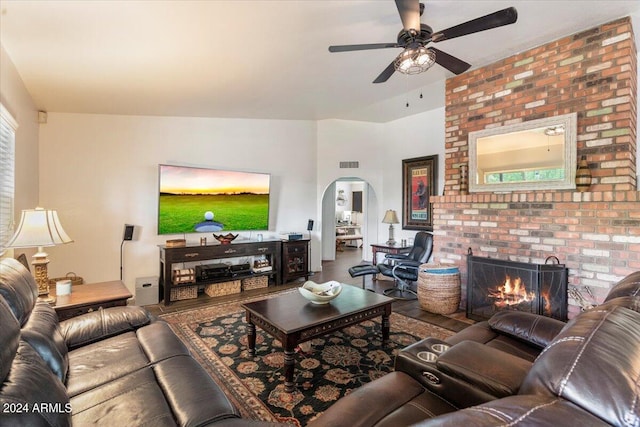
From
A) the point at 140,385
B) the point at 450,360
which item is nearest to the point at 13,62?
the point at 140,385

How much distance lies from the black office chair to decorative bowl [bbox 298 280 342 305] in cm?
180

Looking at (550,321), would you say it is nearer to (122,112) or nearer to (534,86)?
(534,86)

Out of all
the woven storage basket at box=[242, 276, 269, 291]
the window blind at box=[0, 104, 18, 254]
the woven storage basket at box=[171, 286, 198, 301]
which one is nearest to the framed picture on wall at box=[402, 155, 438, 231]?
the woven storage basket at box=[242, 276, 269, 291]

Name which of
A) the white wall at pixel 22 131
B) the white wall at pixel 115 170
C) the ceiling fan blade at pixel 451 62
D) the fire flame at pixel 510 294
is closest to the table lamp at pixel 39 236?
the white wall at pixel 22 131

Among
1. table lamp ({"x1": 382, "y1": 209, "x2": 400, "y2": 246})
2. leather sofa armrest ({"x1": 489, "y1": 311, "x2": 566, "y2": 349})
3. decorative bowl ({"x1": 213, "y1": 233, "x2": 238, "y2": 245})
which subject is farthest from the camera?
table lamp ({"x1": 382, "y1": 209, "x2": 400, "y2": 246})

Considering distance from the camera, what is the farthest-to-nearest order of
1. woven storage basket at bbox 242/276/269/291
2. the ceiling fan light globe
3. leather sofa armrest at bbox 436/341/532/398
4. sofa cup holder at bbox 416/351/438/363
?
1. woven storage basket at bbox 242/276/269/291
2. the ceiling fan light globe
3. sofa cup holder at bbox 416/351/438/363
4. leather sofa armrest at bbox 436/341/532/398

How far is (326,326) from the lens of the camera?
235 centimetres

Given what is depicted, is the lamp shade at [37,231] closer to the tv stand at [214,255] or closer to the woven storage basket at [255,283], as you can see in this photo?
the tv stand at [214,255]

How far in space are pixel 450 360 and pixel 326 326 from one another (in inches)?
44.9

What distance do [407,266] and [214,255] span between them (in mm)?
2841

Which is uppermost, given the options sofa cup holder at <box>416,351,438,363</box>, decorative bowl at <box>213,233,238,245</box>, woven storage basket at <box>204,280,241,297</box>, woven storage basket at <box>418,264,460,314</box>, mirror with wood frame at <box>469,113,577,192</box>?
mirror with wood frame at <box>469,113,577,192</box>

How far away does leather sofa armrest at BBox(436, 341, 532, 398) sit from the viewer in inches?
47.0

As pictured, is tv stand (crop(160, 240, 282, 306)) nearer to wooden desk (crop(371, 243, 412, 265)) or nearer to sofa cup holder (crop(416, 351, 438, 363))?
wooden desk (crop(371, 243, 412, 265))

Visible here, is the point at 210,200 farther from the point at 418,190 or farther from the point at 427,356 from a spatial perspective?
the point at 427,356
